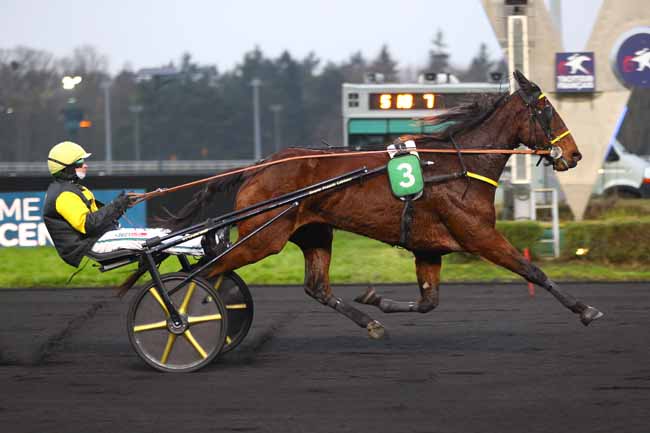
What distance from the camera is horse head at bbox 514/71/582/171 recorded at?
7.38m

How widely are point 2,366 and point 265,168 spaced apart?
2159 millimetres

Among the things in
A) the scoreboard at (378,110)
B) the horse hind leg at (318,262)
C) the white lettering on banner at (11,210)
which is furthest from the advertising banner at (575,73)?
the horse hind leg at (318,262)

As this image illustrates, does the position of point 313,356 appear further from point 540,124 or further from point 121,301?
point 121,301

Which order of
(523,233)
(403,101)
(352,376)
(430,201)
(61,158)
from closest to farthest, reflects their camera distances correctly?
(352,376) → (61,158) → (430,201) → (523,233) → (403,101)

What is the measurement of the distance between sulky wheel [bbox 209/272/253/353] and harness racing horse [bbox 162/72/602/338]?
119mm

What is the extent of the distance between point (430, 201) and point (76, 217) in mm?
2300

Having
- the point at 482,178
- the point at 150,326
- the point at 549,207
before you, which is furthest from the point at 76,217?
the point at 549,207

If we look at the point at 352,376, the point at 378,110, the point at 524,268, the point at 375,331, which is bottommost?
the point at 352,376

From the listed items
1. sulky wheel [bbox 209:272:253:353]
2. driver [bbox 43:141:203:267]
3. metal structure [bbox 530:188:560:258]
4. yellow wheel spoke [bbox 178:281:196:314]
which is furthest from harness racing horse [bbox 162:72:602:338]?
metal structure [bbox 530:188:560:258]

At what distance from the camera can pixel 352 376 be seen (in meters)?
6.47

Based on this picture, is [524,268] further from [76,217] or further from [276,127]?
[276,127]

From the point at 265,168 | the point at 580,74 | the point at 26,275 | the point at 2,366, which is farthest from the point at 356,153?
the point at 580,74

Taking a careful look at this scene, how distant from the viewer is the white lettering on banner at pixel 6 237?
1443 centimetres

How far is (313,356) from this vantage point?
7.21 meters
